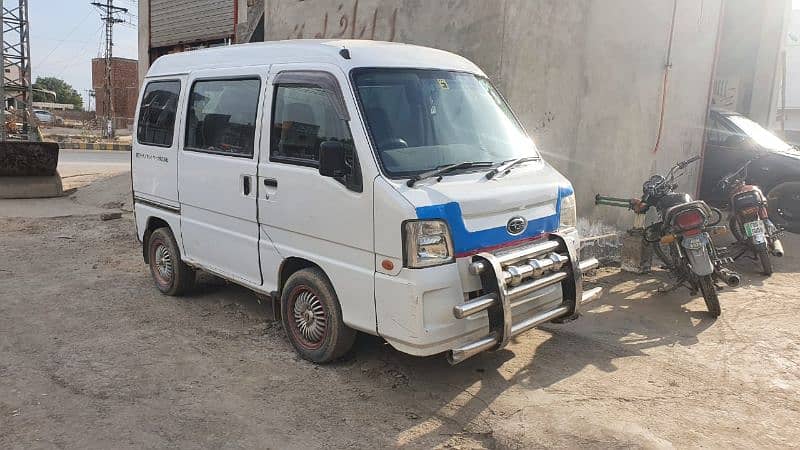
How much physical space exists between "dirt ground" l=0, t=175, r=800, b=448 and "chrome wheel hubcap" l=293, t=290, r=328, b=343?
233 mm

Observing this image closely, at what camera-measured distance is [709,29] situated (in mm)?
8703

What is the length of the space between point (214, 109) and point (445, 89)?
2.01 m

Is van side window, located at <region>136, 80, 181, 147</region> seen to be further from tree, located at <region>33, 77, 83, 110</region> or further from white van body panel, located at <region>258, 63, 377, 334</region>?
tree, located at <region>33, 77, 83, 110</region>

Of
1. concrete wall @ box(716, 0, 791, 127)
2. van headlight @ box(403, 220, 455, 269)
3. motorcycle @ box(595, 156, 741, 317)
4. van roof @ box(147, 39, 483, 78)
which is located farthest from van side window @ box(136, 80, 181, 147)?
concrete wall @ box(716, 0, 791, 127)

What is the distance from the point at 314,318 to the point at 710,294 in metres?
3.64

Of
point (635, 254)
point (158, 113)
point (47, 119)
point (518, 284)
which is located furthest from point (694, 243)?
point (47, 119)

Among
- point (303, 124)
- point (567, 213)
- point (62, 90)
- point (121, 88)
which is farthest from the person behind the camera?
point (62, 90)

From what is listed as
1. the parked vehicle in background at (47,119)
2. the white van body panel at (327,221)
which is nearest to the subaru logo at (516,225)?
the white van body panel at (327,221)

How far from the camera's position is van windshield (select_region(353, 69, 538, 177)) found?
3.89 m

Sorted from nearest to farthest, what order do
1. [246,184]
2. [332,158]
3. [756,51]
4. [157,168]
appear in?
[332,158] < [246,184] < [157,168] < [756,51]

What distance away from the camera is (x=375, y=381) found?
13.5ft

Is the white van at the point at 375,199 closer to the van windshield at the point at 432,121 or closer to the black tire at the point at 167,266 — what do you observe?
the van windshield at the point at 432,121

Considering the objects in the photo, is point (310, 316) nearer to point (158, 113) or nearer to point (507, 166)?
point (507, 166)

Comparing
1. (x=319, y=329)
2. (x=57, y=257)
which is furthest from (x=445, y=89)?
(x=57, y=257)
